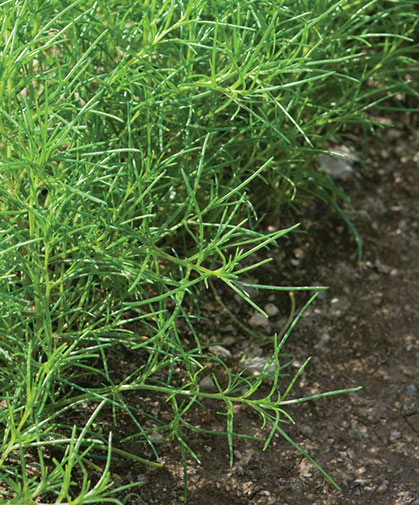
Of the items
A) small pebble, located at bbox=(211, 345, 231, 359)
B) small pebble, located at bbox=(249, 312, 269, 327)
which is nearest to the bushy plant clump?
small pebble, located at bbox=(211, 345, 231, 359)

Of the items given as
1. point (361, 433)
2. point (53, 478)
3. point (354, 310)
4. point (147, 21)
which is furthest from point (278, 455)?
point (147, 21)

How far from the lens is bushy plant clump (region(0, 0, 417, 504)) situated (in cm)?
173

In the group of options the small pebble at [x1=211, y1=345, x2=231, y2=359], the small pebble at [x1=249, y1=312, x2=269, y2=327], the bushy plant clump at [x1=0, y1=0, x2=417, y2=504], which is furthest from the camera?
the small pebble at [x1=249, y1=312, x2=269, y2=327]

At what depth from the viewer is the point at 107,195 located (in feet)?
5.83

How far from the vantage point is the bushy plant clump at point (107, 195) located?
1.73 meters

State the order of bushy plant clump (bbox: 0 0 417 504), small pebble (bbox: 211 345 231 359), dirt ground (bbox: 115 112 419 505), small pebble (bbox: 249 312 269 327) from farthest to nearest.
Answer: small pebble (bbox: 249 312 269 327), small pebble (bbox: 211 345 231 359), dirt ground (bbox: 115 112 419 505), bushy plant clump (bbox: 0 0 417 504)

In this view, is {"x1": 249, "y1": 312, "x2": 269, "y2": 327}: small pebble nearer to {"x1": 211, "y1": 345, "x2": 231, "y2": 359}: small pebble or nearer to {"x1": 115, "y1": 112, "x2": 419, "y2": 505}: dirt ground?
{"x1": 115, "y1": 112, "x2": 419, "y2": 505}: dirt ground

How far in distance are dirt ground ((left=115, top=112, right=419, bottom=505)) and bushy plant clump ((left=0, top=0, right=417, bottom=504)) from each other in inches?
6.8

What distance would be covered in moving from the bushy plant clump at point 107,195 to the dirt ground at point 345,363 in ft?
0.56

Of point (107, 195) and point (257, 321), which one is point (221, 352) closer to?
point (257, 321)

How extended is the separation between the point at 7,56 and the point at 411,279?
169cm

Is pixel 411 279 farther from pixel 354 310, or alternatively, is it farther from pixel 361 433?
pixel 361 433

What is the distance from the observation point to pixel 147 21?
1847 mm

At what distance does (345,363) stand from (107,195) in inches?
44.5
